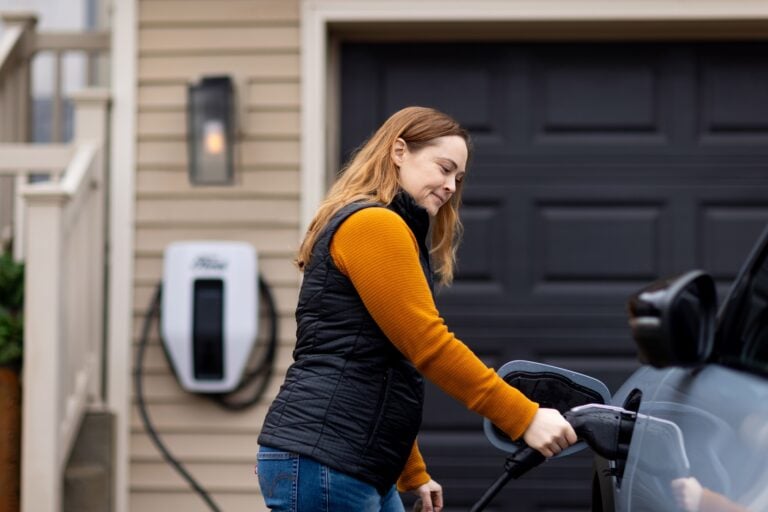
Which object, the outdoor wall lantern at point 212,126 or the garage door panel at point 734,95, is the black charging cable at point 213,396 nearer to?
the outdoor wall lantern at point 212,126

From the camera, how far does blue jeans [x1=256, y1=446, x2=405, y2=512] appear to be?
2734 mm

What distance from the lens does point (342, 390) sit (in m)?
2.76

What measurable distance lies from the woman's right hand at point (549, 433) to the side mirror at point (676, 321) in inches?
15.9

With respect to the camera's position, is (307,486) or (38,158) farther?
(38,158)

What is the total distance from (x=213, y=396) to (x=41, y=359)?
101cm

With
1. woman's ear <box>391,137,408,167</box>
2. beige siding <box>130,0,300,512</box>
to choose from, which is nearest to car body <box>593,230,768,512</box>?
woman's ear <box>391,137,408,167</box>

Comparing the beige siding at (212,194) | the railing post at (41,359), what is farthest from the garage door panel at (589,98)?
the railing post at (41,359)

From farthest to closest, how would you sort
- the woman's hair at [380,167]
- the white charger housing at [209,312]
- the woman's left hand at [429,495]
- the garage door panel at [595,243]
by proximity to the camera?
1. the garage door panel at [595,243]
2. the white charger housing at [209,312]
3. the woman's left hand at [429,495]
4. the woman's hair at [380,167]

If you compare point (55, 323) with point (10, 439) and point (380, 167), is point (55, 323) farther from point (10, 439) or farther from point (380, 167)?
point (380, 167)

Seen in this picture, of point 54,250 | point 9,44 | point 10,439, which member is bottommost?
point 10,439

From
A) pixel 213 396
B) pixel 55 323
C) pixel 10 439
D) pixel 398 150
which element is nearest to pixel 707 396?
pixel 398 150

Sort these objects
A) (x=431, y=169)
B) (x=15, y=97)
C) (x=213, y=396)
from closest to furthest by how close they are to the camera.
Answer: (x=431, y=169) < (x=213, y=396) < (x=15, y=97)

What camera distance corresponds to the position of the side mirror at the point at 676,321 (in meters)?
2.13

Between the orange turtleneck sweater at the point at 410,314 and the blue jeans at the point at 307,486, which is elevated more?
the orange turtleneck sweater at the point at 410,314
